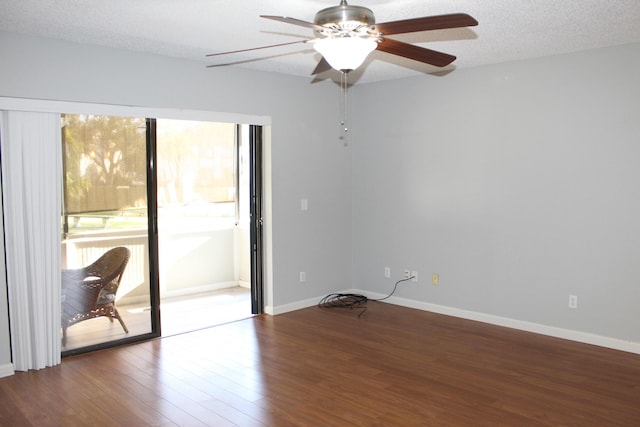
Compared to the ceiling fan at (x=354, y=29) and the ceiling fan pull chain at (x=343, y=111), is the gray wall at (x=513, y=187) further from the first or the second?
the ceiling fan at (x=354, y=29)

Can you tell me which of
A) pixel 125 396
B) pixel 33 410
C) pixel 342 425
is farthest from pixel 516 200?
pixel 33 410

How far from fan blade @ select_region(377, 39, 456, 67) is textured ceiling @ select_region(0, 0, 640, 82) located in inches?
16.2

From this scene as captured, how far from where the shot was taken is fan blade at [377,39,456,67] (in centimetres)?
268

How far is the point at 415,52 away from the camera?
2770 millimetres

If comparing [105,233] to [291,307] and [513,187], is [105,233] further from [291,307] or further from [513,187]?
[513,187]

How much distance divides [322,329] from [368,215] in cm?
162

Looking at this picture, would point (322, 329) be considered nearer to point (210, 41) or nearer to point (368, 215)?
point (368, 215)

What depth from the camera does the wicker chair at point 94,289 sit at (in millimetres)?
4250

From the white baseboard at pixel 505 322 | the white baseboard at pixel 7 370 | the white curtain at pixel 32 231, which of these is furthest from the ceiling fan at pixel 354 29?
the white baseboard at pixel 7 370

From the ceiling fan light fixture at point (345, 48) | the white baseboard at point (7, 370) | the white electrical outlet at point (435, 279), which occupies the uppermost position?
the ceiling fan light fixture at point (345, 48)

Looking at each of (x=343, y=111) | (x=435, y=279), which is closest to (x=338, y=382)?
(x=435, y=279)

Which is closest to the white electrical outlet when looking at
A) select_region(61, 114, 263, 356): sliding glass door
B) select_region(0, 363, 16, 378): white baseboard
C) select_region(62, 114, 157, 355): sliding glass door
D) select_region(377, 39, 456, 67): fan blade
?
select_region(61, 114, 263, 356): sliding glass door

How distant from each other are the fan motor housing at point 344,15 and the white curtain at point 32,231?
8.47ft

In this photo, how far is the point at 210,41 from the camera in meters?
4.01
